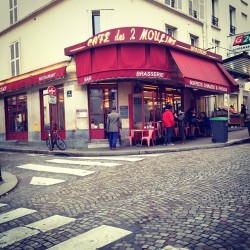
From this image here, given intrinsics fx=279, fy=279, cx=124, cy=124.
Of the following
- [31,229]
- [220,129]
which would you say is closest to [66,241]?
[31,229]

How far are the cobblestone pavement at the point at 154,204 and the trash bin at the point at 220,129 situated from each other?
4.44 meters

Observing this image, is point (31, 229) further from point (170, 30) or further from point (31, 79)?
point (170, 30)

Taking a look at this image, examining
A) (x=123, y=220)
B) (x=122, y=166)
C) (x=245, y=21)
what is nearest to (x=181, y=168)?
(x=122, y=166)

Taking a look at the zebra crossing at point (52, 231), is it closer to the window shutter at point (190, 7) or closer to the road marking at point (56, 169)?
the road marking at point (56, 169)

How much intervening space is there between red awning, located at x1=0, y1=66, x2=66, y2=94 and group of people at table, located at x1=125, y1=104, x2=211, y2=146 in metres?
4.73

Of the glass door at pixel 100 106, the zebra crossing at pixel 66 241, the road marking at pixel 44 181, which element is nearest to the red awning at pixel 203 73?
the glass door at pixel 100 106

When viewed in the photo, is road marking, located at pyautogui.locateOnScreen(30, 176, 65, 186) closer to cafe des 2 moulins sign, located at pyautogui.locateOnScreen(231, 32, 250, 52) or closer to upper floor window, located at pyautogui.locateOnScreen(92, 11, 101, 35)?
upper floor window, located at pyautogui.locateOnScreen(92, 11, 101, 35)

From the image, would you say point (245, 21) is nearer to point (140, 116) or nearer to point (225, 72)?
point (225, 72)

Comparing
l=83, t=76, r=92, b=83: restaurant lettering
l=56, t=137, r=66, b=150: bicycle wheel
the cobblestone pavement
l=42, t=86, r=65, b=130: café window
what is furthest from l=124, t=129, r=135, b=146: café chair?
the cobblestone pavement

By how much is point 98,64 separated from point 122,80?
150 centimetres

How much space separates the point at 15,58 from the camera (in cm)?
1845

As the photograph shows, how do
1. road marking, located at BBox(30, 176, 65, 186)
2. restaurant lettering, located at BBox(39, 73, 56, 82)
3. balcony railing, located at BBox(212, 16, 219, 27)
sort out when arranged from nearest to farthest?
road marking, located at BBox(30, 176, 65, 186)
restaurant lettering, located at BBox(39, 73, 56, 82)
balcony railing, located at BBox(212, 16, 219, 27)

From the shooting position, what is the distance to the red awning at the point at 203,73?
13250mm

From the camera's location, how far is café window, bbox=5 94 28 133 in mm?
17891
